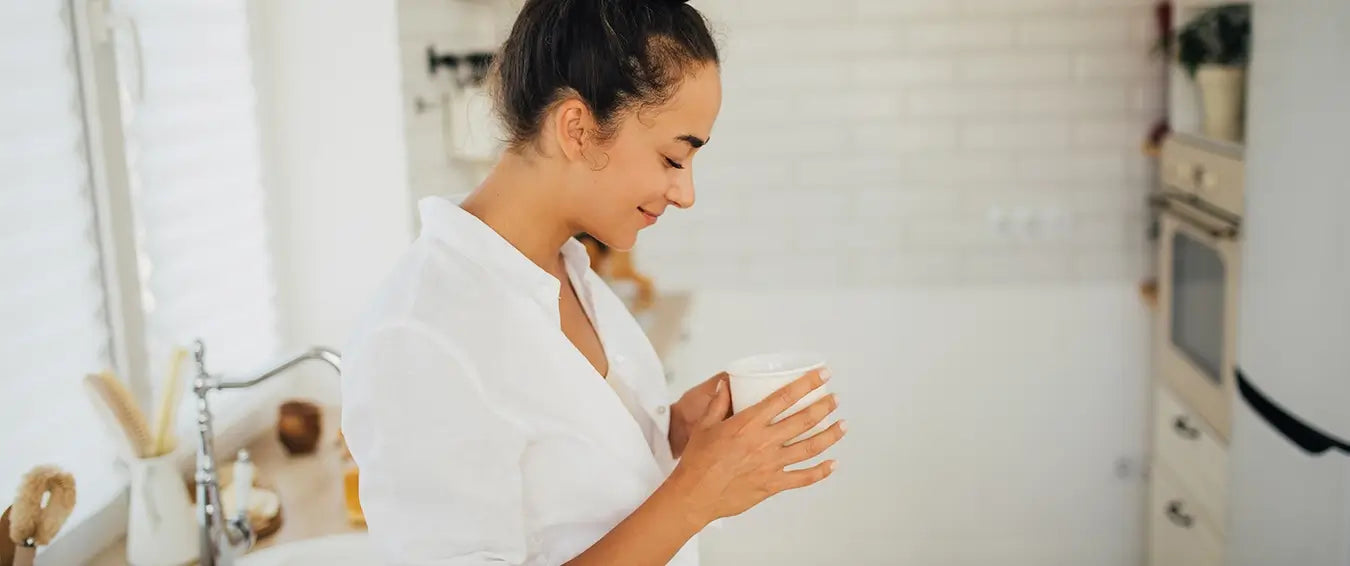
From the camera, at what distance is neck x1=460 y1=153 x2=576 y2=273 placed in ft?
4.35

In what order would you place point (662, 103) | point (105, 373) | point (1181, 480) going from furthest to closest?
point (1181, 480) → point (105, 373) → point (662, 103)

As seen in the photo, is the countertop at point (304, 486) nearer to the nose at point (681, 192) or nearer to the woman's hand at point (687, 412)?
the woman's hand at point (687, 412)

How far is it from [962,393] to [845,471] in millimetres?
370

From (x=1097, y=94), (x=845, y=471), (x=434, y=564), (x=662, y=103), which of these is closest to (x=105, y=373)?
(x=434, y=564)

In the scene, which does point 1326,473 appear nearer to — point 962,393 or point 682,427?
point 682,427

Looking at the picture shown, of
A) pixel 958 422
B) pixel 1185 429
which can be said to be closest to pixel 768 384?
pixel 1185 429

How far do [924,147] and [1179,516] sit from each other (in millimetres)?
1075

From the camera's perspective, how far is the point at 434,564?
3.84 ft

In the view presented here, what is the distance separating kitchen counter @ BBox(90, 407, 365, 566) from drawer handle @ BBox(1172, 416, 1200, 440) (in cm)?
184

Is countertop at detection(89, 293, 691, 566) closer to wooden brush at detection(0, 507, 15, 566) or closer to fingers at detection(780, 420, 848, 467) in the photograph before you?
wooden brush at detection(0, 507, 15, 566)

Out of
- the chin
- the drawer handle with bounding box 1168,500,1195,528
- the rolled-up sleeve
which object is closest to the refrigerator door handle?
the drawer handle with bounding box 1168,500,1195,528

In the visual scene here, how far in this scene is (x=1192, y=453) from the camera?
2.98 meters

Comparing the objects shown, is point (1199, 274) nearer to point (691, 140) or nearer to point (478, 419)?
point (691, 140)

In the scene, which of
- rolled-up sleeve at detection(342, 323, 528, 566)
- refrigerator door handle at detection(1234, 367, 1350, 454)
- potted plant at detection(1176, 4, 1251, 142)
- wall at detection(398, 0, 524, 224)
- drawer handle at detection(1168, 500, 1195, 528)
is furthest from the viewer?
drawer handle at detection(1168, 500, 1195, 528)
